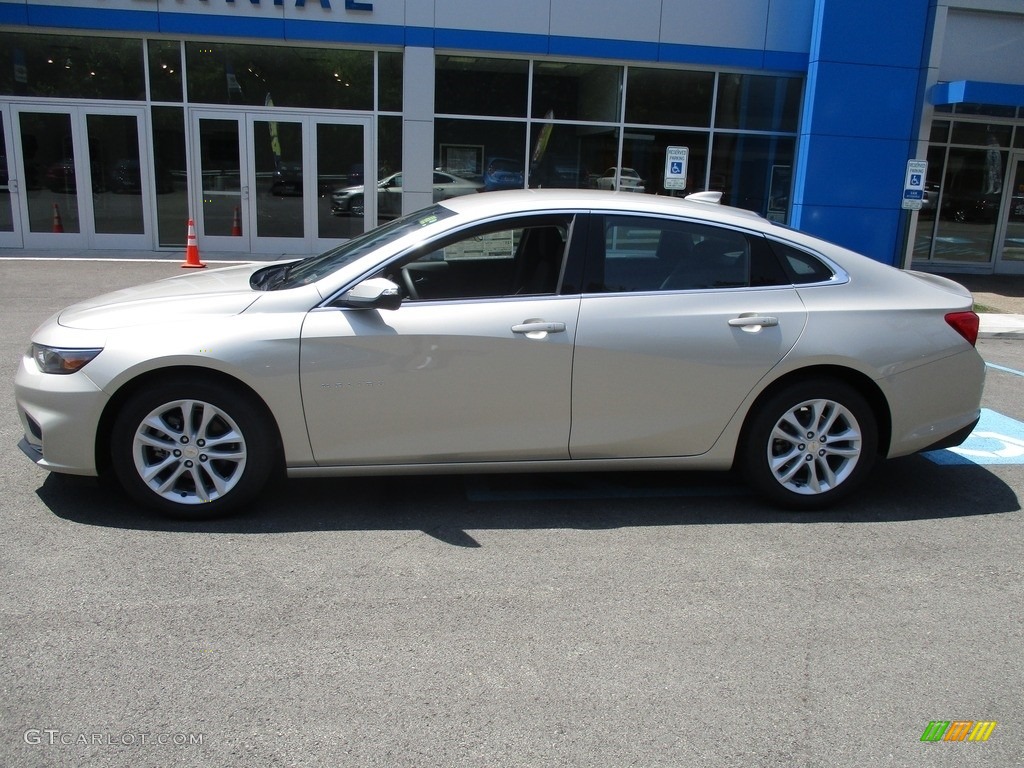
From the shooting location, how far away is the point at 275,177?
15.6 meters

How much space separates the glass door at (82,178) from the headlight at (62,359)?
12171 mm

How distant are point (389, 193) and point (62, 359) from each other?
1185 cm

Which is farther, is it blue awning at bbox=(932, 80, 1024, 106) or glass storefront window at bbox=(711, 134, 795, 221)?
glass storefront window at bbox=(711, 134, 795, 221)

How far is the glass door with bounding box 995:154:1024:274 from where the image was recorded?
57.7ft

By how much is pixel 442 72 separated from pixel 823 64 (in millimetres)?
6340

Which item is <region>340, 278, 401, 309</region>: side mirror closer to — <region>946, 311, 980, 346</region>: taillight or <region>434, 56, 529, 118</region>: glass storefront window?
<region>946, 311, 980, 346</region>: taillight

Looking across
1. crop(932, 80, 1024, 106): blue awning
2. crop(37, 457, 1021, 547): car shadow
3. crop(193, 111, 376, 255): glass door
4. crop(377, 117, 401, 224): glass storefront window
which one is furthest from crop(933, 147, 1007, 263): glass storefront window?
crop(37, 457, 1021, 547): car shadow

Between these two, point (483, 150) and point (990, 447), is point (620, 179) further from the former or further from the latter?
point (990, 447)

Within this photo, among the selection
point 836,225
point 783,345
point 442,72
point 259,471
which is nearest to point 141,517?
point 259,471

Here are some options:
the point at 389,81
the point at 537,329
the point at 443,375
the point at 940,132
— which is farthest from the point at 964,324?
the point at 940,132

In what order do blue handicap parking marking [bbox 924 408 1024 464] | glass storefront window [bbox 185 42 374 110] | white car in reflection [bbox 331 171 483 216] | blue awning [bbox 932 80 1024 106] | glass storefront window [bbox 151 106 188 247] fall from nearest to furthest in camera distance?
blue handicap parking marking [bbox 924 408 1024 464] → blue awning [bbox 932 80 1024 106] → glass storefront window [bbox 185 42 374 110] → glass storefront window [bbox 151 106 188 247] → white car in reflection [bbox 331 171 483 216]

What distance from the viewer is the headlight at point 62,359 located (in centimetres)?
433

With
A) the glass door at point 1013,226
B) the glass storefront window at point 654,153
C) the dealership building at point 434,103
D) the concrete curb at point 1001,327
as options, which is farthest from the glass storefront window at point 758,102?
the concrete curb at point 1001,327

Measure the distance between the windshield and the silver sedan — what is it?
3 centimetres
